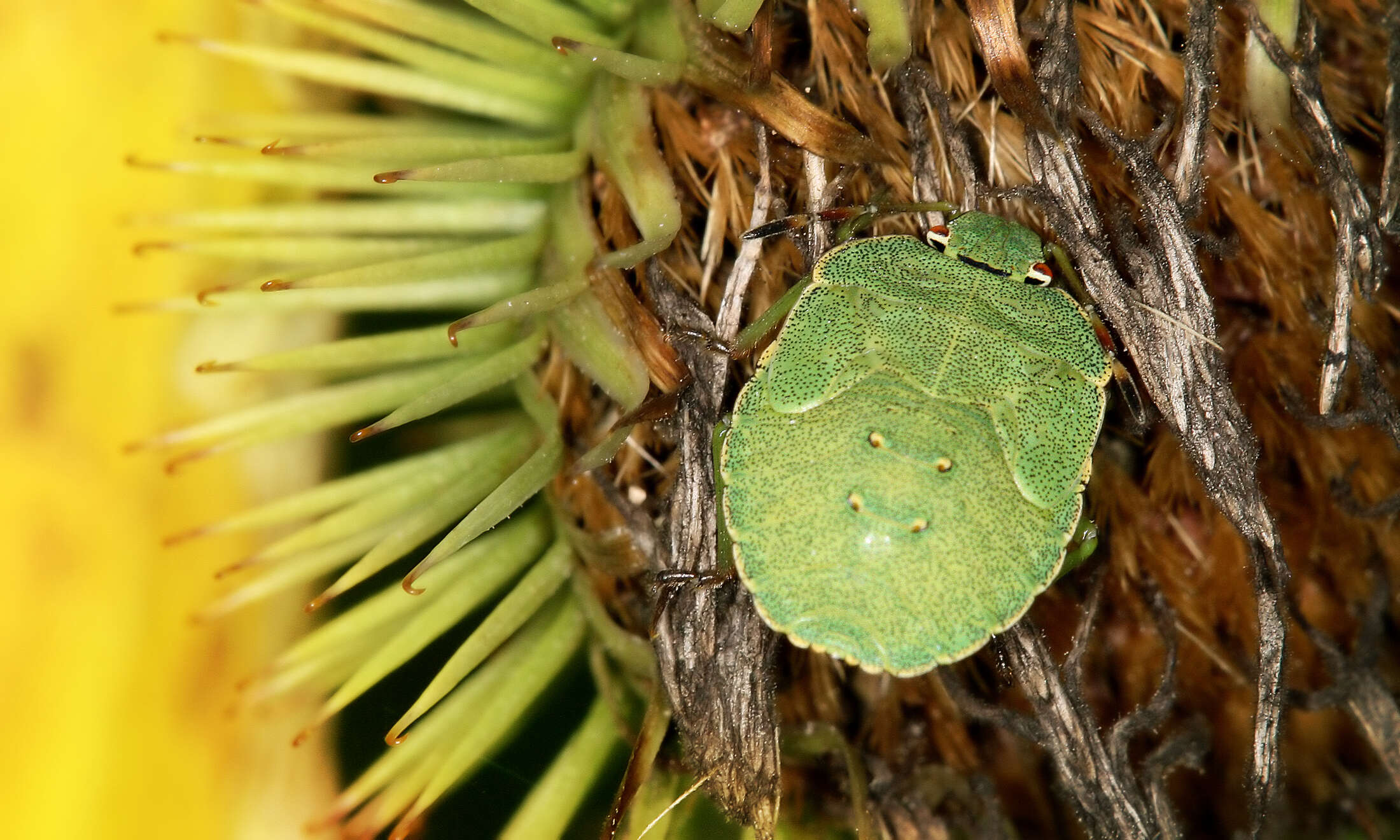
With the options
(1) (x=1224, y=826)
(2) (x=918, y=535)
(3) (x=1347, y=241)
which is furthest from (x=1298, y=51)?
(1) (x=1224, y=826)

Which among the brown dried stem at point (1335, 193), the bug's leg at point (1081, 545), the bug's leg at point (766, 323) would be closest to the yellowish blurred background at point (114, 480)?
the bug's leg at point (766, 323)

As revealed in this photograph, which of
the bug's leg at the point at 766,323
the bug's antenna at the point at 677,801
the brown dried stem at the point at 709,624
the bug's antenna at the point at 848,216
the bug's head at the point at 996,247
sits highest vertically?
the bug's antenna at the point at 848,216

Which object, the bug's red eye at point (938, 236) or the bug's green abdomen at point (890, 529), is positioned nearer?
the bug's green abdomen at point (890, 529)

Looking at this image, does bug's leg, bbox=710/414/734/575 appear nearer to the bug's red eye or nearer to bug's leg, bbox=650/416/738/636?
bug's leg, bbox=650/416/738/636

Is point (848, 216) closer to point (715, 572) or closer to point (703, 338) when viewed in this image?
point (703, 338)

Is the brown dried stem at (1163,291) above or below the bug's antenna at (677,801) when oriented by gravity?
above

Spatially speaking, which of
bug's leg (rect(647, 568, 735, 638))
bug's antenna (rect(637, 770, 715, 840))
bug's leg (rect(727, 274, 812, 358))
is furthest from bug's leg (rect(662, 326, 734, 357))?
bug's antenna (rect(637, 770, 715, 840))

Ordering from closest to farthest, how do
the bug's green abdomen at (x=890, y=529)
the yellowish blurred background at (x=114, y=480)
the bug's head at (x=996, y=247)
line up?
the bug's green abdomen at (x=890, y=529)
the bug's head at (x=996, y=247)
the yellowish blurred background at (x=114, y=480)

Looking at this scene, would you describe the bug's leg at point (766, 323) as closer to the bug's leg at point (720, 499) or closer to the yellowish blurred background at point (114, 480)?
the bug's leg at point (720, 499)
